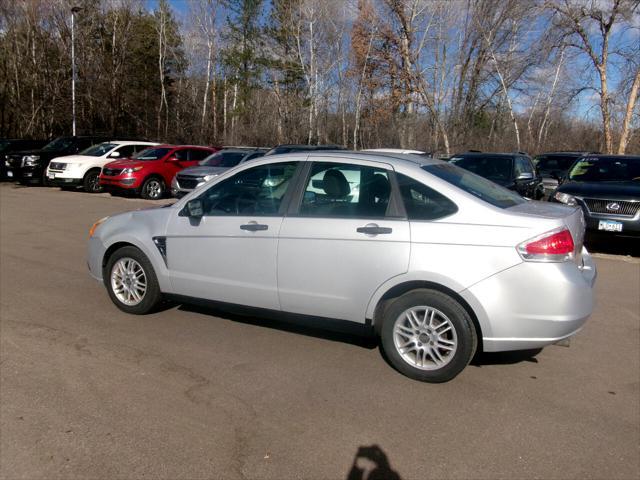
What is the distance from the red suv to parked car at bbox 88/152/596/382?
487 inches

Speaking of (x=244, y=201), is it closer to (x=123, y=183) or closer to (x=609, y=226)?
(x=609, y=226)

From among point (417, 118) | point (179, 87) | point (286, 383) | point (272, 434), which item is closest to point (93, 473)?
point (272, 434)

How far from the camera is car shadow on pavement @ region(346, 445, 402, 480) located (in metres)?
2.99

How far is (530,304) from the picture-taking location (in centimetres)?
381

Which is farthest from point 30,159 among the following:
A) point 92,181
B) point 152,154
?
point 152,154

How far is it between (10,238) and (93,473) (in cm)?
794

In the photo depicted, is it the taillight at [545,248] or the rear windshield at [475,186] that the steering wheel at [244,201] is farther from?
the taillight at [545,248]

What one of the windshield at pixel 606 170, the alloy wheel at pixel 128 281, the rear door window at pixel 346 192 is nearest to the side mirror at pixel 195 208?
the alloy wheel at pixel 128 281

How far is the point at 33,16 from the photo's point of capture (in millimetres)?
32375

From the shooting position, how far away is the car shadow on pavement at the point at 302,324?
443 centimetres

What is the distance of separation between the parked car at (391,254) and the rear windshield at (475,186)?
20 millimetres

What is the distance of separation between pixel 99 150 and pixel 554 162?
1571cm

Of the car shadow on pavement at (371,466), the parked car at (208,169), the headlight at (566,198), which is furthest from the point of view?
the parked car at (208,169)

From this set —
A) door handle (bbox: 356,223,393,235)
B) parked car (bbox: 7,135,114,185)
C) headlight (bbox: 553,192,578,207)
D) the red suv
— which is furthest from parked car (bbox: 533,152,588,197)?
parked car (bbox: 7,135,114,185)
